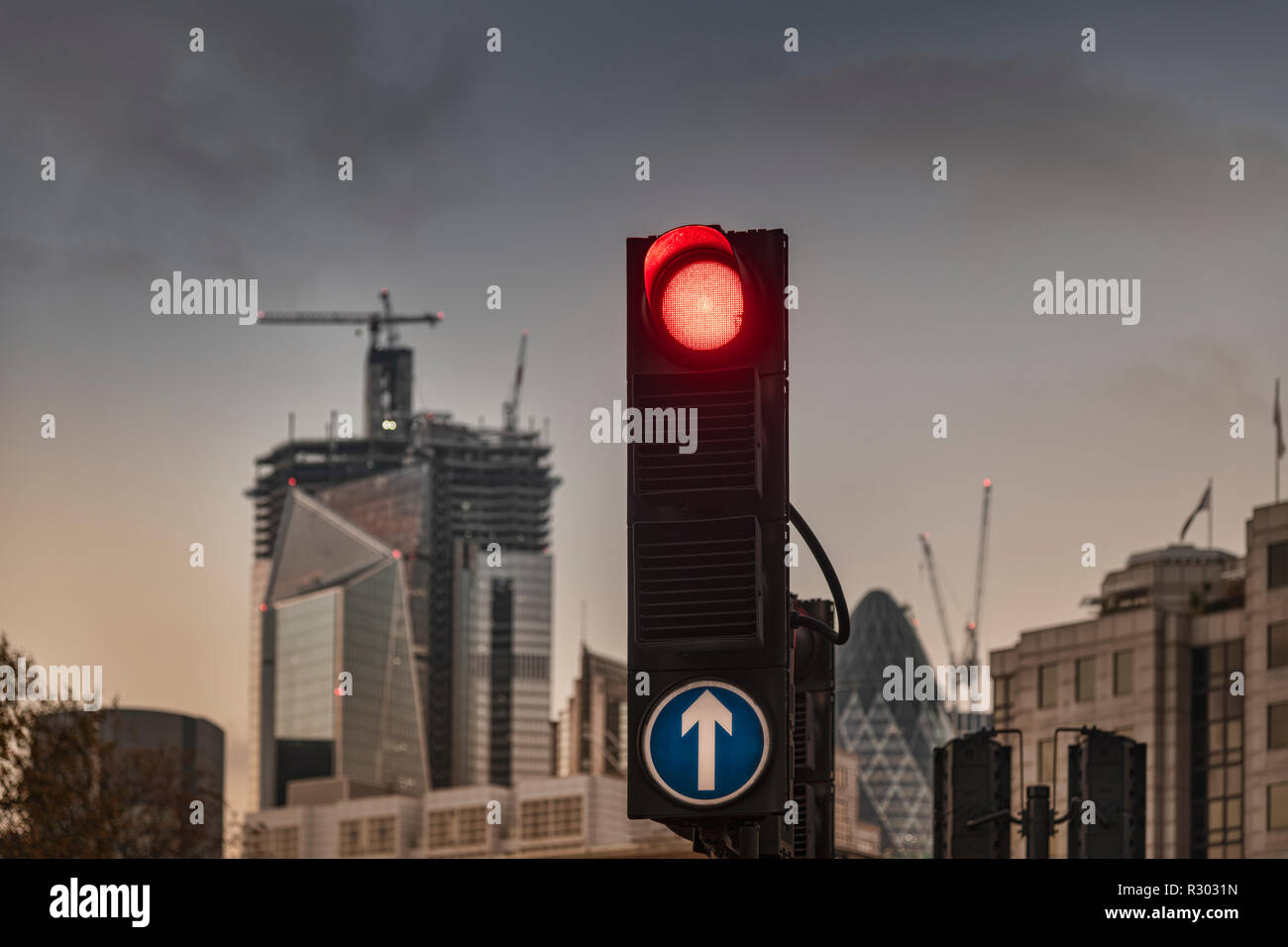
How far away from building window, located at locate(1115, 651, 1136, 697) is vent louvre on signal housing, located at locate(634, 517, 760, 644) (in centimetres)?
13811

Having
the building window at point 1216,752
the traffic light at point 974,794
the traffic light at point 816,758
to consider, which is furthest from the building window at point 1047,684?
the traffic light at point 816,758

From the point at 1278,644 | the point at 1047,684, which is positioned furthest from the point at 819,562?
the point at 1047,684

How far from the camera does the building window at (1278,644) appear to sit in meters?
126

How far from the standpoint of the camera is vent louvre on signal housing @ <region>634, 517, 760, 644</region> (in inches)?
228

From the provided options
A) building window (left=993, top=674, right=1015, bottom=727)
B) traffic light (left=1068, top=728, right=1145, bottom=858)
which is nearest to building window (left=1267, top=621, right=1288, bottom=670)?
building window (left=993, top=674, right=1015, bottom=727)

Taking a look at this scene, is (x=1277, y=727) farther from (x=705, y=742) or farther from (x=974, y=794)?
(x=705, y=742)

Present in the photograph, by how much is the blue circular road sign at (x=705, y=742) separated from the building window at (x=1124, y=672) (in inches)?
5443

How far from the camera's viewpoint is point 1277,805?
121812 mm

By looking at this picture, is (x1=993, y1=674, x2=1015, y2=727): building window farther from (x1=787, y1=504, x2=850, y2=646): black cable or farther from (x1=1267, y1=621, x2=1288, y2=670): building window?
(x1=787, y1=504, x2=850, y2=646): black cable

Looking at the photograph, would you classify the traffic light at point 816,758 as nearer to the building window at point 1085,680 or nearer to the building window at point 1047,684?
the building window at point 1085,680

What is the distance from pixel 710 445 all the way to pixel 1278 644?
5034 inches

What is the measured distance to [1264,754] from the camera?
410ft

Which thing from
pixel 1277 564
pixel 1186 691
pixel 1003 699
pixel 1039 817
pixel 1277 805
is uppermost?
pixel 1277 564
